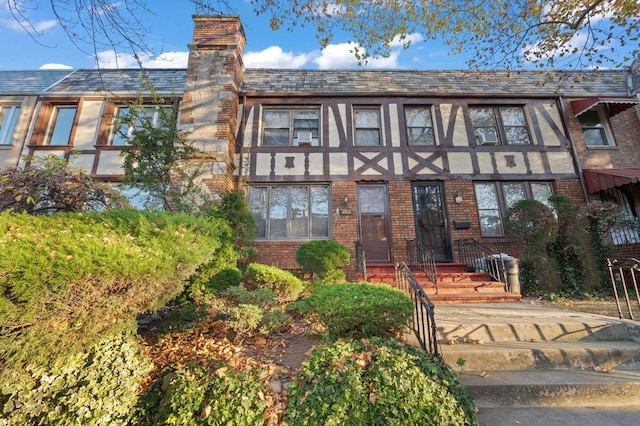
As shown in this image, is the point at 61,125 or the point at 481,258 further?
the point at 61,125

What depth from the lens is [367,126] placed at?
1005 centimetres

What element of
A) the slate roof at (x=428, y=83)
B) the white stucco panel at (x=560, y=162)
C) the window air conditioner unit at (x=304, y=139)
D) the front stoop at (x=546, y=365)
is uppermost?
the slate roof at (x=428, y=83)

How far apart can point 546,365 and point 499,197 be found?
703 centimetres

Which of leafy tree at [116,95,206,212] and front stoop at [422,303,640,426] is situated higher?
leafy tree at [116,95,206,212]

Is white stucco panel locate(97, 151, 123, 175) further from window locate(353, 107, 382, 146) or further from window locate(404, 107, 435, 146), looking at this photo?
window locate(404, 107, 435, 146)

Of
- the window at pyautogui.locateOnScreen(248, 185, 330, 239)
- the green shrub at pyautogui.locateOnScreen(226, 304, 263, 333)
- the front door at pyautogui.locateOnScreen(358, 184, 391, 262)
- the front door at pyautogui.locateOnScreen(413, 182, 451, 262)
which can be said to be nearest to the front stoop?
the green shrub at pyautogui.locateOnScreen(226, 304, 263, 333)

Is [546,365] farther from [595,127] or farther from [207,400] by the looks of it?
[595,127]

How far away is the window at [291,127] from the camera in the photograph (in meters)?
9.78

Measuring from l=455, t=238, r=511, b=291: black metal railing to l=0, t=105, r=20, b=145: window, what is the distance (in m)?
15.2

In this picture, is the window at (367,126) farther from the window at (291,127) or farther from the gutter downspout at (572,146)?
the gutter downspout at (572,146)

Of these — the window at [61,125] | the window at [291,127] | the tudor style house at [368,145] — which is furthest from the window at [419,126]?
the window at [61,125]

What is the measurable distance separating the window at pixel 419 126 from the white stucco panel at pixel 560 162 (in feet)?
12.9

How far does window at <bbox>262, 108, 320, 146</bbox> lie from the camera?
32.1 ft

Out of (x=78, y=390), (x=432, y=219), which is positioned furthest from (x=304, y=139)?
(x=78, y=390)
